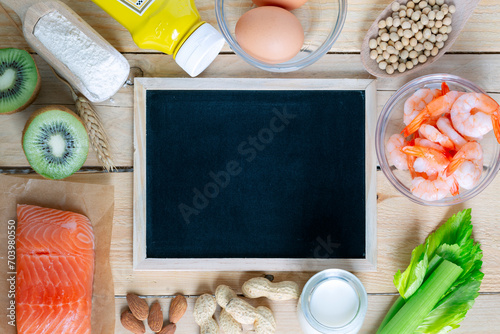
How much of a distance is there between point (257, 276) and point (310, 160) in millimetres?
272

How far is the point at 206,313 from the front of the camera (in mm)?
866

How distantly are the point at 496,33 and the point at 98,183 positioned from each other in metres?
0.90

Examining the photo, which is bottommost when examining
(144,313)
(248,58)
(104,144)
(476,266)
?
(144,313)

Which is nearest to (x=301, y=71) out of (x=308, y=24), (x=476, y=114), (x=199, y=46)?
(x=308, y=24)

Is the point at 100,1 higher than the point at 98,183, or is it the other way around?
the point at 100,1

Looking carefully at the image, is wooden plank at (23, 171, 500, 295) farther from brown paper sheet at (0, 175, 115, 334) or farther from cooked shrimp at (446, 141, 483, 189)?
cooked shrimp at (446, 141, 483, 189)

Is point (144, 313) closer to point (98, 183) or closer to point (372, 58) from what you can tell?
point (98, 183)

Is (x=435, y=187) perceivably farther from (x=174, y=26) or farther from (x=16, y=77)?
(x=16, y=77)

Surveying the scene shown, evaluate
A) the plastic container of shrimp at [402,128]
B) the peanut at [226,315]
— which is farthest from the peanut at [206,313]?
the plastic container of shrimp at [402,128]

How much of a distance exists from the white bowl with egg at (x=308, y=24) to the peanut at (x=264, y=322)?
0.50 meters

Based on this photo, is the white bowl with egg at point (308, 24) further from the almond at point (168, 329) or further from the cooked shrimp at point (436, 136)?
the almond at point (168, 329)

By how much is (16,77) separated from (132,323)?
0.55 metres

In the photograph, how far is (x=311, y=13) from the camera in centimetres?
85

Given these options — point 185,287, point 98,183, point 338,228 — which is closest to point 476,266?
point 338,228
